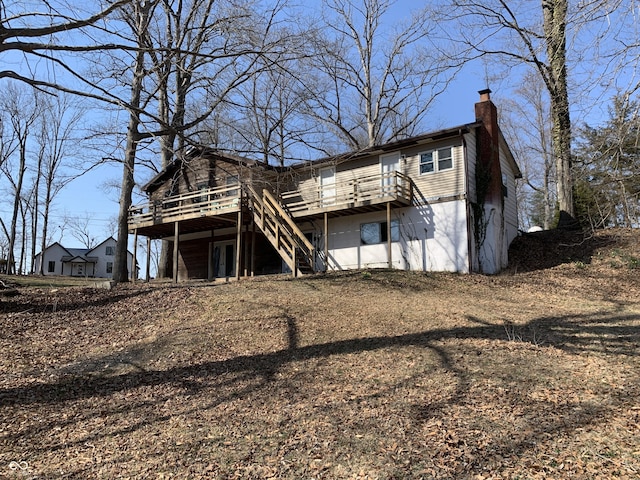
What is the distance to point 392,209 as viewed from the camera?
19.2 metres

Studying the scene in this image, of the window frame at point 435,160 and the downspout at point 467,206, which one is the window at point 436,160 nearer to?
the window frame at point 435,160

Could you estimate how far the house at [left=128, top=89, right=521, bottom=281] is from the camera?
58.0 feet

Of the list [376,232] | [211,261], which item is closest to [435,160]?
[376,232]

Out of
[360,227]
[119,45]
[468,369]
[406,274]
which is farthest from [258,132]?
[468,369]

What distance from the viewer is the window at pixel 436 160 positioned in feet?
59.7

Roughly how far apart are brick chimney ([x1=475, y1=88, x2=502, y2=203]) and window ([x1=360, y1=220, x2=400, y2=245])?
→ 12.1ft

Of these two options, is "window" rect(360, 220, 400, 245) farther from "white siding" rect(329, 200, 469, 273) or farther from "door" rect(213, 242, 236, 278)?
"door" rect(213, 242, 236, 278)

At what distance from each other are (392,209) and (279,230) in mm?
5022

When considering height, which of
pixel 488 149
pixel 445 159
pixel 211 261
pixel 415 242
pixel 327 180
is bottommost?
pixel 211 261

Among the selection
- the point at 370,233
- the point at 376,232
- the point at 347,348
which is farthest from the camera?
the point at 370,233

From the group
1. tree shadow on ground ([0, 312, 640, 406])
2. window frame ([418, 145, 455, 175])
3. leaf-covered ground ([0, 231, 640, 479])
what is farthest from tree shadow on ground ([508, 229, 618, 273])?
tree shadow on ground ([0, 312, 640, 406])

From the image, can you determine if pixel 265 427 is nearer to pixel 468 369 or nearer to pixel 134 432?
pixel 134 432

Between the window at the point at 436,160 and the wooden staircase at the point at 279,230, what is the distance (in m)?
5.78

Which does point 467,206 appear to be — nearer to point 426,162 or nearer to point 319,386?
point 426,162
